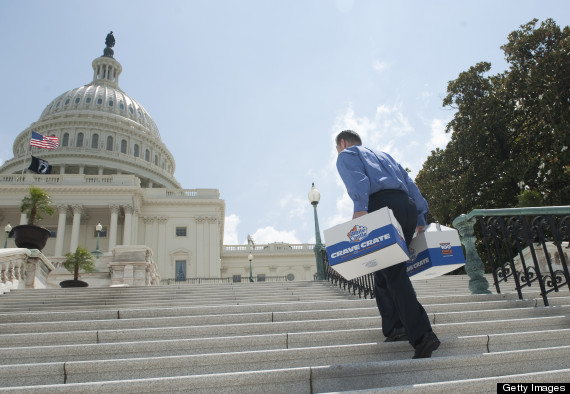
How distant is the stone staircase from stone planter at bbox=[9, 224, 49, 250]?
8448 millimetres

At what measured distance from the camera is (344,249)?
3617mm

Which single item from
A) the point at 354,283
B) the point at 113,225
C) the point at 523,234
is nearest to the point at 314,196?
the point at 354,283

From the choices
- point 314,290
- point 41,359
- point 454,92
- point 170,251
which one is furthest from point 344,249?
point 170,251

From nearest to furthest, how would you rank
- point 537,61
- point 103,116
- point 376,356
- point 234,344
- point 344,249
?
1. point 344,249
2. point 376,356
3. point 234,344
4. point 537,61
5. point 103,116

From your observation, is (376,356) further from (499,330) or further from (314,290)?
(314,290)

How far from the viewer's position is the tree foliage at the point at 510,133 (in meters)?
21.3

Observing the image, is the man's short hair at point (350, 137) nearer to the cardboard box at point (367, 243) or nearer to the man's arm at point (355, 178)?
the man's arm at point (355, 178)

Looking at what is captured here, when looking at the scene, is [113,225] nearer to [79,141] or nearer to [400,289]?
[79,141]

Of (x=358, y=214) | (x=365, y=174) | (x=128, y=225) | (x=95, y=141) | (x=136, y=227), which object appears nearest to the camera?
(x=358, y=214)

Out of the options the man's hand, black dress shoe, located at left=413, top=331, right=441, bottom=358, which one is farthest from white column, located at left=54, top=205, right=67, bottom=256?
black dress shoe, located at left=413, top=331, right=441, bottom=358

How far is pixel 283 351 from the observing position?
3.98 m

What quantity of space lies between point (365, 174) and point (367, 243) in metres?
0.83

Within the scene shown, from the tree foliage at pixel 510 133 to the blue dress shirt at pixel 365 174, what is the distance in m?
19.7

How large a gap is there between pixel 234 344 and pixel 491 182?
23218mm
